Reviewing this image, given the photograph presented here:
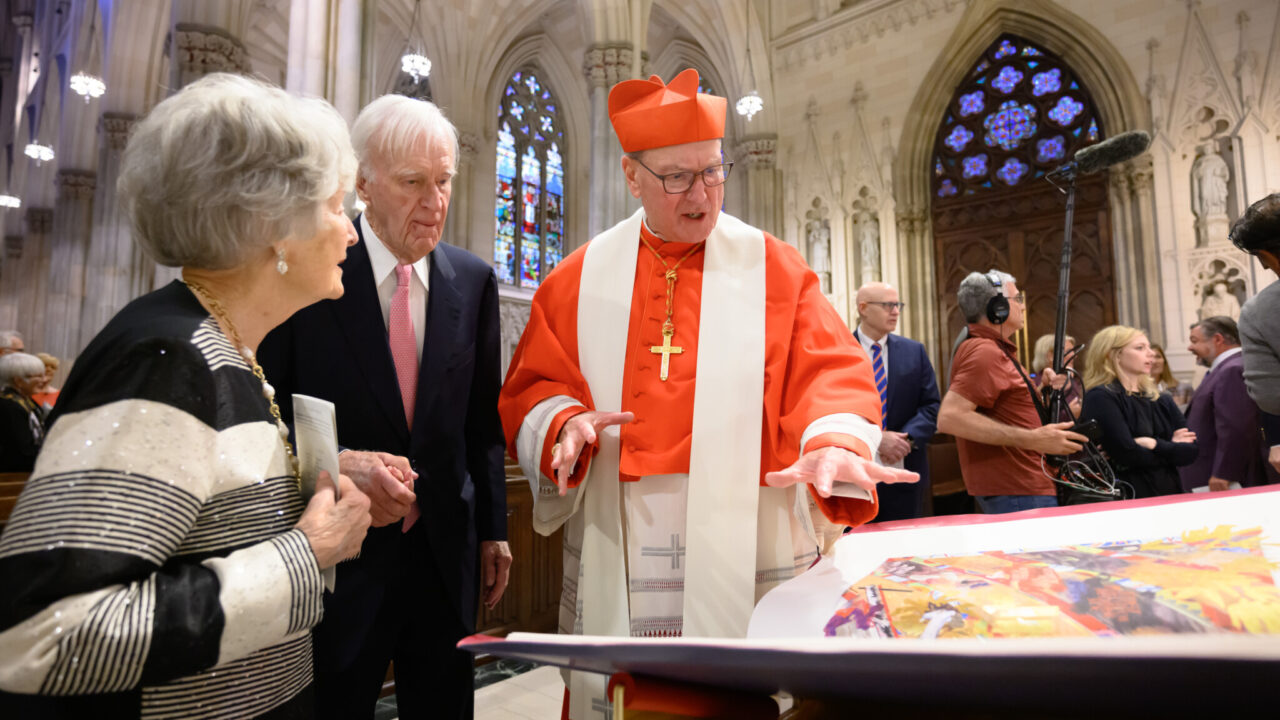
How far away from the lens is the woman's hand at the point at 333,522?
0.97 meters

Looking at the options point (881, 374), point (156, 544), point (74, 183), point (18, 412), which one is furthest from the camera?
point (74, 183)

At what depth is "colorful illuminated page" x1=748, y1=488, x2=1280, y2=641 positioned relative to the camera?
555 mm

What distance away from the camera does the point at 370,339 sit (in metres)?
1.57

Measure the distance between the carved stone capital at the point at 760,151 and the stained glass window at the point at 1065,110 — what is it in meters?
4.39

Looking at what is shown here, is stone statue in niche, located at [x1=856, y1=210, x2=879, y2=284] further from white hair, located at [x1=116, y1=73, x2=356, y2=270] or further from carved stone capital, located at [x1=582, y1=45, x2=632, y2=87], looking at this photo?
white hair, located at [x1=116, y1=73, x2=356, y2=270]

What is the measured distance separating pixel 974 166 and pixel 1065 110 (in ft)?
4.75

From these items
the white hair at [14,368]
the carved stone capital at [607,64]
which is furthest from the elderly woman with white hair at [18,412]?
the carved stone capital at [607,64]

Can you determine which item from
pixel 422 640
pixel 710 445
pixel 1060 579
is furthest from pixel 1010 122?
pixel 1060 579

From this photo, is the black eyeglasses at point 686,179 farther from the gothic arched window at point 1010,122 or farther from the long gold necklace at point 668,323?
the gothic arched window at point 1010,122

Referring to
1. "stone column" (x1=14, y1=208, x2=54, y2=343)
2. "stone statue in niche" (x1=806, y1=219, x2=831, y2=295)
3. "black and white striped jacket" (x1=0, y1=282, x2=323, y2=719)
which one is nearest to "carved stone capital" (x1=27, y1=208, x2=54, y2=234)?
"stone column" (x1=14, y1=208, x2=54, y2=343)

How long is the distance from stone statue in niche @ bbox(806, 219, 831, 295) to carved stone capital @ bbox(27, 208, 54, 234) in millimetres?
17247

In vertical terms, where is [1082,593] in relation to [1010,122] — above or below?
below

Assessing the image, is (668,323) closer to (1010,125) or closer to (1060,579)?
(1060,579)

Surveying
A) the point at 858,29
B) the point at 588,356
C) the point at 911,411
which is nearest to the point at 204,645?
the point at 588,356
